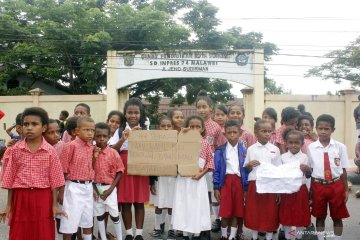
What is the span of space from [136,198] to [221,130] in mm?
1340

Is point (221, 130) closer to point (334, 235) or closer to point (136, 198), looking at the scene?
point (136, 198)

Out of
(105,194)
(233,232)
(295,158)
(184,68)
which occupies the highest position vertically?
(184,68)

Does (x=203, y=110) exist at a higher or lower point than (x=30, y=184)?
higher

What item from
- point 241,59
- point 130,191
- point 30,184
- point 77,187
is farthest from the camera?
point 241,59

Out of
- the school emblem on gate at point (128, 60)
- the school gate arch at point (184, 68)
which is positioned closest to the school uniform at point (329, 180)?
the school gate arch at point (184, 68)

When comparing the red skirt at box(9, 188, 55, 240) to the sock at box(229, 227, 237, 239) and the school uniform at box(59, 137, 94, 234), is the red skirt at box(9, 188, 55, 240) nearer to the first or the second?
the school uniform at box(59, 137, 94, 234)

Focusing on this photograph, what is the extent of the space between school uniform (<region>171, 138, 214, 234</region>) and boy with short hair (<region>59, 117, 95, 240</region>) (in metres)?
0.96

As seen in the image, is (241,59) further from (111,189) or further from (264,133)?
(111,189)

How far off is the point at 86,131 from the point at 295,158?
2.27 meters

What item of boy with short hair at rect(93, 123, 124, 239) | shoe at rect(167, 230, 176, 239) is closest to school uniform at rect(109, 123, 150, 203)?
boy with short hair at rect(93, 123, 124, 239)

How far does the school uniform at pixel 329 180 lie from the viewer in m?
4.31

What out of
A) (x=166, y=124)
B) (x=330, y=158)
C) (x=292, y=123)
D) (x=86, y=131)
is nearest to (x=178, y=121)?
(x=166, y=124)

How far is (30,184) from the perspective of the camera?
11.6ft

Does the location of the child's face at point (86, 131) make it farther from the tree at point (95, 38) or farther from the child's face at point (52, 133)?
the tree at point (95, 38)
